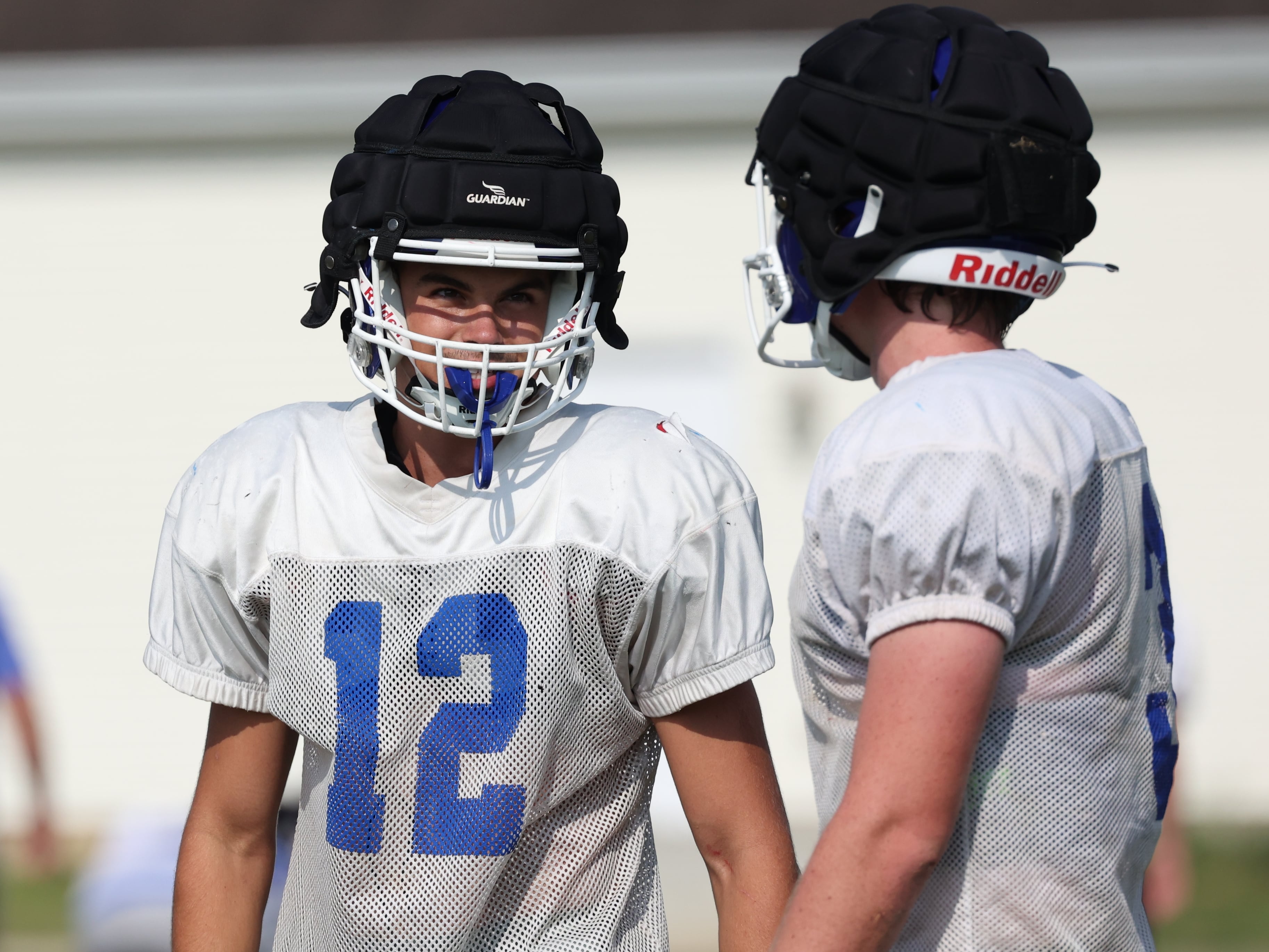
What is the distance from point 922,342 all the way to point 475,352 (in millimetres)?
794

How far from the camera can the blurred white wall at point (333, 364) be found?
7367 mm

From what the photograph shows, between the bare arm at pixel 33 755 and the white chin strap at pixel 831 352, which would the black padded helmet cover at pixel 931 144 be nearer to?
the white chin strap at pixel 831 352

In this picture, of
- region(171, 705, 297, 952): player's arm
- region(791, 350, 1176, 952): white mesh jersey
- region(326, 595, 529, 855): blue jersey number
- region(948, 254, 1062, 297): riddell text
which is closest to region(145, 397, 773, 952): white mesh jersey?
region(326, 595, 529, 855): blue jersey number

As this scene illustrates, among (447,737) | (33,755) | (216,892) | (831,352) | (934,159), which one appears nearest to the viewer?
(934,159)

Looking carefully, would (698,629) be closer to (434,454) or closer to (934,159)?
(434,454)

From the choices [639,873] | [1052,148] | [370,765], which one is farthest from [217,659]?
[1052,148]

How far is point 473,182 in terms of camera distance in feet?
8.18

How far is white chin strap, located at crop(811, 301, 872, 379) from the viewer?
2.14 metres

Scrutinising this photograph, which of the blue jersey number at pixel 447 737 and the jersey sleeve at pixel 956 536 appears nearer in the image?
the jersey sleeve at pixel 956 536

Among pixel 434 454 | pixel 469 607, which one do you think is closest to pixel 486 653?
pixel 469 607

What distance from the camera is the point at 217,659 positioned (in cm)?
257

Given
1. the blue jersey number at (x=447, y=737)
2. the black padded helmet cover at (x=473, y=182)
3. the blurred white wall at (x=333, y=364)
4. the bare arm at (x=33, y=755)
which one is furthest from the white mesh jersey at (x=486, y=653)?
the blurred white wall at (x=333, y=364)

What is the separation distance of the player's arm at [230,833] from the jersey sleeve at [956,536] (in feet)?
4.20

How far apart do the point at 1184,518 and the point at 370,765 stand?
593 cm
